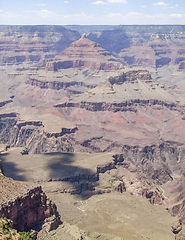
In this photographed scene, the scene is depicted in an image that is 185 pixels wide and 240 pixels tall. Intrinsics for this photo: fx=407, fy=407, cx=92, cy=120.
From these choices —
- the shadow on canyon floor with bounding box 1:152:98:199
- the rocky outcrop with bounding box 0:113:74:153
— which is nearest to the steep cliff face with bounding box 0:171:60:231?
the shadow on canyon floor with bounding box 1:152:98:199

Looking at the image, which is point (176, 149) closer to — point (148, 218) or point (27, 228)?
point (148, 218)

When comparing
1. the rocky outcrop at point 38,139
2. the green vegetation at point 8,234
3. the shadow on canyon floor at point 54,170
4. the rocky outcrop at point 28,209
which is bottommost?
the rocky outcrop at point 38,139

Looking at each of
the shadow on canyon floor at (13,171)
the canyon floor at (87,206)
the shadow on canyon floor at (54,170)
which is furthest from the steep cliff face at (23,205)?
the shadow on canyon floor at (13,171)

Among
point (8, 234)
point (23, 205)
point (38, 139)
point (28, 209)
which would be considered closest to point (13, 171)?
point (28, 209)

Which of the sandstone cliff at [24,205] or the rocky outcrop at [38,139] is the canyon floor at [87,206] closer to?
the sandstone cliff at [24,205]

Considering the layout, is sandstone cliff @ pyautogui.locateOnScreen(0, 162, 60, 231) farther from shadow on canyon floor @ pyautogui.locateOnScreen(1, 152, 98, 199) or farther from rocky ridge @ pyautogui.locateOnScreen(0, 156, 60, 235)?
shadow on canyon floor @ pyautogui.locateOnScreen(1, 152, 98, 199)

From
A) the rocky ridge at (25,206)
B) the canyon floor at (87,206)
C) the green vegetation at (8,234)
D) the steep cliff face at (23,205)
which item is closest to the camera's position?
the green vegetation at (8,234)

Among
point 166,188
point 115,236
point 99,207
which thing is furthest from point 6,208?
point 166,188

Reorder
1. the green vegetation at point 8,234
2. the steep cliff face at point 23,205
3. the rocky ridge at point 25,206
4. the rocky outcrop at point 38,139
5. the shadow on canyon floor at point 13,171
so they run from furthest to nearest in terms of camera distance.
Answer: the rocky outcrop at point 38,139
the shadow on canyon floor at point 13,171
the rocky ridge at point 25,206
the steep cliff face at point 23,205
the green vegetation at point 8,234

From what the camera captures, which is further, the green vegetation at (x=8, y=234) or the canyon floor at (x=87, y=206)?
the canyon floor at (x=87, y=206)

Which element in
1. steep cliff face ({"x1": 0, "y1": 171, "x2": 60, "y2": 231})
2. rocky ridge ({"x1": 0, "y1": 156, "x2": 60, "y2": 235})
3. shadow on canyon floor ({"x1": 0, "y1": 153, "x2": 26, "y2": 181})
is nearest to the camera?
steep cliff face ({"x1": 0, "y1": 171, "x2": 60, "y2": 231})

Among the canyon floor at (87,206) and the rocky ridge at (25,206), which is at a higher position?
the rocky ridge at (25,206)

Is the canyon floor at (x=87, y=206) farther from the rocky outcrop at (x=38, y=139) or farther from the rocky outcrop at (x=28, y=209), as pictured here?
the rocky outcrop at (x=38, y=139)
